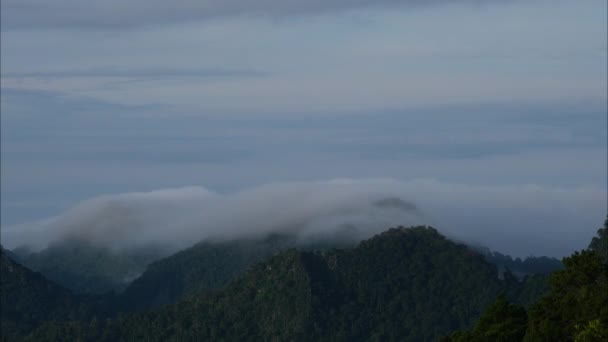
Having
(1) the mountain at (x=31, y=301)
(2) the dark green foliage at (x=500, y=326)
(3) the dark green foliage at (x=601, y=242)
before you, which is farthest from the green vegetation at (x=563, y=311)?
(1) the mountain at (x=31, y=301)

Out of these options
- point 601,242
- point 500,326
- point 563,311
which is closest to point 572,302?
point 563,311

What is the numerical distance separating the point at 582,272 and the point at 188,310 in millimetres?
86907

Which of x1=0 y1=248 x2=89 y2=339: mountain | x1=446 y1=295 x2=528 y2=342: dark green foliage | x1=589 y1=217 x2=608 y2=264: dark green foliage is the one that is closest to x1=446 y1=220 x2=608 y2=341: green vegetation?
x1=446 y1=295 x2=528 y2=342: dark green foliage

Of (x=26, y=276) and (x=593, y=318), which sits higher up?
(x=26, y=276)

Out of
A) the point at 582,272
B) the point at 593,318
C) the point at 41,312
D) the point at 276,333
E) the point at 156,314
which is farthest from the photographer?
the point at 41,312

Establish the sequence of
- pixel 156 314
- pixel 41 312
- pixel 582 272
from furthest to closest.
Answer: pixel 41 312
pixel 156 314
pixel 582 272

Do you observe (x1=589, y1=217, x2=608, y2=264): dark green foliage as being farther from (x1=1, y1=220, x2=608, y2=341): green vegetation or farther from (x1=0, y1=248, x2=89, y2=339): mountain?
(x1=0, y1=248, x2=89, y2=339): mountain

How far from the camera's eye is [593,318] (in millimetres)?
69688

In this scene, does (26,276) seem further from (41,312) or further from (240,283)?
(240,283)

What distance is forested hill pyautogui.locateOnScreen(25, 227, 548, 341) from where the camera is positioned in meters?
151

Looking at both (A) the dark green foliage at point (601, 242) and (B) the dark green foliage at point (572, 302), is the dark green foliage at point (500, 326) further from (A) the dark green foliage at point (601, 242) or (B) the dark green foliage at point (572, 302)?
(A) the dark green foliage at point (601, 242)

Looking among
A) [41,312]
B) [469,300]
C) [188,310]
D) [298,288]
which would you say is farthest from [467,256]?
[41,312]

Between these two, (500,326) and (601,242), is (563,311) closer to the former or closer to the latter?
(500,326)

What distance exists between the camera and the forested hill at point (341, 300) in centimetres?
15088
